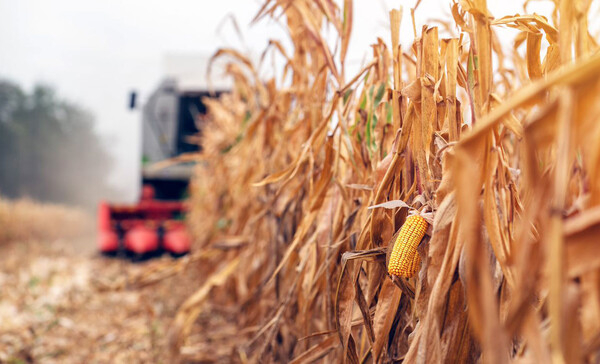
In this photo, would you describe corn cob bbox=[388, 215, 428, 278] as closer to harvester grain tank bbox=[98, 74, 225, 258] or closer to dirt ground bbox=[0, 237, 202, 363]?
dirt ground bbox=[0, 237, 202, 363]

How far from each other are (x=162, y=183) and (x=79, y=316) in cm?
507

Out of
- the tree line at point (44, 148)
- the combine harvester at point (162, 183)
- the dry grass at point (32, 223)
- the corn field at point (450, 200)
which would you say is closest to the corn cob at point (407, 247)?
the corn field at point (450, 200)

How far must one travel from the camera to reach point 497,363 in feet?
1.36

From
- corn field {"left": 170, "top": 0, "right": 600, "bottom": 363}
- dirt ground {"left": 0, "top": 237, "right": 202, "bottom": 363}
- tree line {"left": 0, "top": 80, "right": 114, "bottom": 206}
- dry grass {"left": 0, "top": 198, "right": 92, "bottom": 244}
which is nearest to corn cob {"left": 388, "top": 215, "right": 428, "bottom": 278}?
corn field {"left": 170, "top": 0, "right": 600, "bottom": 363}

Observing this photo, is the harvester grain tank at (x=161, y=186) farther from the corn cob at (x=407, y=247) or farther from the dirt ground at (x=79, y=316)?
the corn cob at (x=407, y=247)

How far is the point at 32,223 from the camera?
7.90 metres

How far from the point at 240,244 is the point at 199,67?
872cm

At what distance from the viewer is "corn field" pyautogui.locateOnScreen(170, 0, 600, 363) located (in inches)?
16.4

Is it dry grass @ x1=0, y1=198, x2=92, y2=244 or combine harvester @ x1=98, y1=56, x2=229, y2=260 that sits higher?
combine harvester @ x1=98, y1=56, x2=229, y2=260

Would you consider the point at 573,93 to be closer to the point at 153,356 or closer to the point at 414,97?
the point at 414,97

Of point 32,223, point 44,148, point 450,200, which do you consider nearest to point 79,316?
point 450,200

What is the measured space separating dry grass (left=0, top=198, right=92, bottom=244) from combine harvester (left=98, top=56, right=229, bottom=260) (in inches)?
72.6

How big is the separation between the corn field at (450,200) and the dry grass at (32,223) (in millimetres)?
6496

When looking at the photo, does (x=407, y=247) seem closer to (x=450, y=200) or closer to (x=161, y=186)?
(x=450, y=200)
